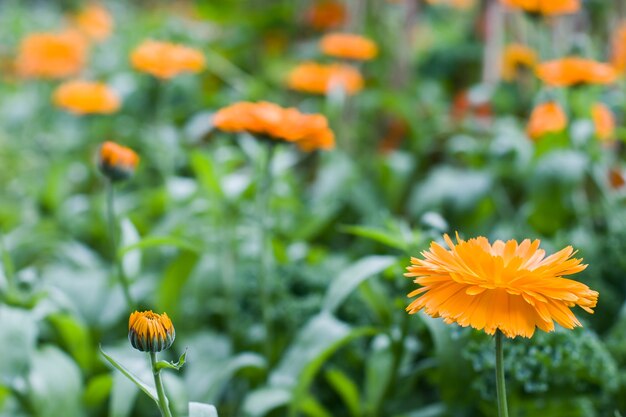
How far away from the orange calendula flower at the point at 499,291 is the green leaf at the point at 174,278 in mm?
705

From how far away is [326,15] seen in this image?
2627 mm

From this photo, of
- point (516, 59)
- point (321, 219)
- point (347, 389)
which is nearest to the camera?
point (347, 389)

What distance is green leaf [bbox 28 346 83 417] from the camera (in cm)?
108

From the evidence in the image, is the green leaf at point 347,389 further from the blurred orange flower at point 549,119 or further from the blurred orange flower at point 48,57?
the blurred orange flower at point 48,57

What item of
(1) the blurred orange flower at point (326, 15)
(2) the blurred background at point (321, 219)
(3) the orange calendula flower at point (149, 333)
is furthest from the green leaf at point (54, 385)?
(1) the blurred orange flower at point (326, 15)

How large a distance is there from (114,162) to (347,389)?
1.50 ft

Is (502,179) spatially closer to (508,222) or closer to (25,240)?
(508,222)

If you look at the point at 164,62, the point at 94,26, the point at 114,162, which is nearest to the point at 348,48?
the point at 164,62

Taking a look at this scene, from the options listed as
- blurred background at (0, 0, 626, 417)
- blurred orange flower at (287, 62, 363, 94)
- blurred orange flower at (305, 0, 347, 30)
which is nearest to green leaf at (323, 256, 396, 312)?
blurred background at (0, 0, 626, 417)

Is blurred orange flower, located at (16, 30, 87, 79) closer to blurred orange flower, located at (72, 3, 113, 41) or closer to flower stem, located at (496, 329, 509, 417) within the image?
blurred orange flower, located at (72, 3, 113, 41)

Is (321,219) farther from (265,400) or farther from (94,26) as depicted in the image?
(94,26)

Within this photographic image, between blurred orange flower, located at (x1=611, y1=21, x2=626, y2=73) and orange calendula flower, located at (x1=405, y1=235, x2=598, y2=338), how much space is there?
137 centimetres

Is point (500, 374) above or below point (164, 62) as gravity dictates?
above

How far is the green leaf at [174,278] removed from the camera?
4.15 ft
